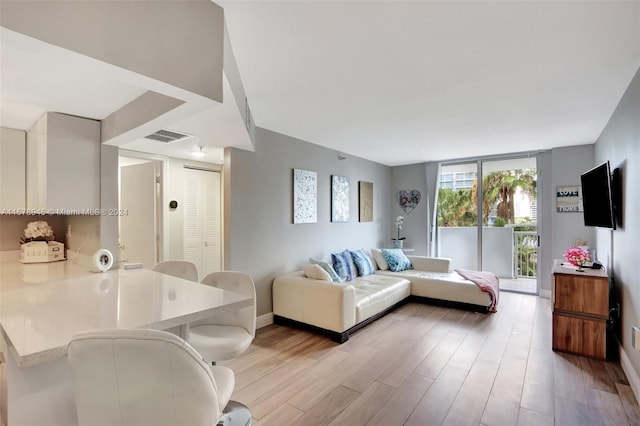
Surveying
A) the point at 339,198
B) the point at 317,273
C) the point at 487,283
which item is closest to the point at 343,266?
the point at 317,273

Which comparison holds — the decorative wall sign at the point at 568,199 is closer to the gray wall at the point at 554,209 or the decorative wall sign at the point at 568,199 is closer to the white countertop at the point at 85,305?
the gray wall at the point at 554,209

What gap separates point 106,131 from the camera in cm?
247

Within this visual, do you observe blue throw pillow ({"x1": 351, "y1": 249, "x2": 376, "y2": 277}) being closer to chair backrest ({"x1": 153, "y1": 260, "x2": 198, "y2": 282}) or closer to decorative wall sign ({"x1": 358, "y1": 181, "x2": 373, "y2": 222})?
decorative wall sign ({"x1": 358, "y1": 181, "x2": 373, "y2": 222})

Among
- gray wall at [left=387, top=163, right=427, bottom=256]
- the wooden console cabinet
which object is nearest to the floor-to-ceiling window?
gray wall at [left=387, top=163, right=427, bottom=256]

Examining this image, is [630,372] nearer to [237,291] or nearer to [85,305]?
[237,291]

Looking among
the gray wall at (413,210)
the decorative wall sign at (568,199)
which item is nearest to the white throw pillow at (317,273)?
the gray wall at (413,210)

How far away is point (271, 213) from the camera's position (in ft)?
12.3

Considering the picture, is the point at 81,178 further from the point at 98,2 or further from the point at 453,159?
the point at 453,159

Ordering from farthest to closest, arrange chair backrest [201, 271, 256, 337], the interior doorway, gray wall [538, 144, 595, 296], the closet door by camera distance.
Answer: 1. gray wall [538, 144, 595, 296]
2. the closet door
3. the interior doorway
4. chair backrest [201, 271, 256, 337]

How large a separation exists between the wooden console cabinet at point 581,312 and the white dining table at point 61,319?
3.15 meters

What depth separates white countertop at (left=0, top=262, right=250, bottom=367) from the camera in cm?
99

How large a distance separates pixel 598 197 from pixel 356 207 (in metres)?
3.15

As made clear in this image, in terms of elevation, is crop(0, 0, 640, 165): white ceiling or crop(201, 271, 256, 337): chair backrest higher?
crop(0, 0, 640, 165): white ceiling

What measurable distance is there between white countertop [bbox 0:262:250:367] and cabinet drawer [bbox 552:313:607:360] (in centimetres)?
319
